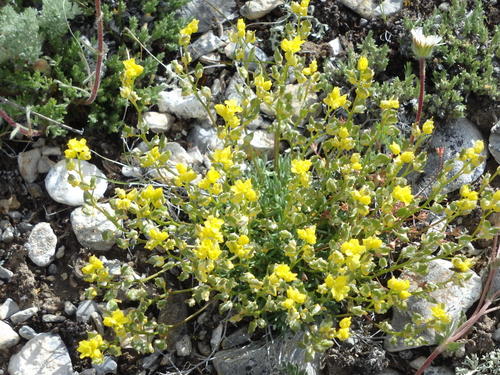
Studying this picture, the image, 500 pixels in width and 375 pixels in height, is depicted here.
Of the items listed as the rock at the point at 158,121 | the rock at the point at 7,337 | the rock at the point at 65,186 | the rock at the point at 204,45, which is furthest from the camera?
the rock at the point at 204,45

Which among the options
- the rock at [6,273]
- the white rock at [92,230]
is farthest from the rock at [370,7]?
the rock at [6,273]

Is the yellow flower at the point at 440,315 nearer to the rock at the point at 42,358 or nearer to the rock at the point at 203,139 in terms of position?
the rock at the point at 203,139

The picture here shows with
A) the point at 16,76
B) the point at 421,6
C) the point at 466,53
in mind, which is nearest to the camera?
the point at 16,76

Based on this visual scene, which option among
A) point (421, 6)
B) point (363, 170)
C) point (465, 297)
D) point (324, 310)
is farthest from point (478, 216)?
point (421, 6)

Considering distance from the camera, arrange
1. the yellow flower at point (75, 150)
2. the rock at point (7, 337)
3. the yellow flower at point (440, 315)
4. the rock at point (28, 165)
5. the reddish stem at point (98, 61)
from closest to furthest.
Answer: the yellow flower at point (440, 315), the yellow flower at point (75, 150), the reddish stem at point (98, 61), the rock at point (7, 337), the rock at point (28, 165)

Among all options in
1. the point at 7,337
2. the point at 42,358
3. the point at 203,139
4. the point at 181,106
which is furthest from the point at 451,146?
the point at 7,337

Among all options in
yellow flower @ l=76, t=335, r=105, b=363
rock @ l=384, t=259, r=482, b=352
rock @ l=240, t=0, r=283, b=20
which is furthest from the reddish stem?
rock @ l=384, t=259, r=482, b=352

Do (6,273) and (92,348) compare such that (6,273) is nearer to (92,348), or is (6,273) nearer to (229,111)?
(92,348)

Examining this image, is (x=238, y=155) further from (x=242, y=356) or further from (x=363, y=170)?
(x=242, y=356)
